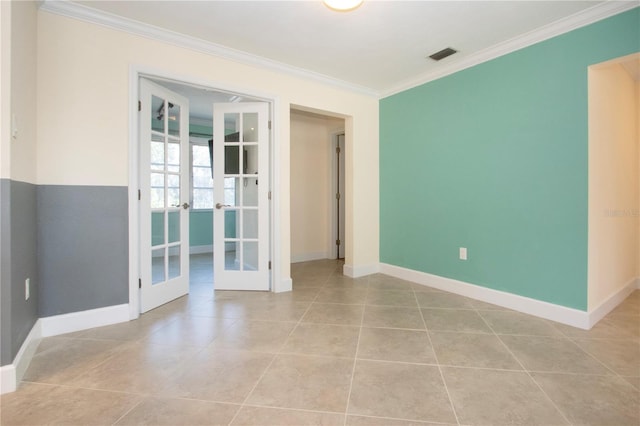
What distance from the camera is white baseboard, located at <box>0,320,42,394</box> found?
155 centimetres

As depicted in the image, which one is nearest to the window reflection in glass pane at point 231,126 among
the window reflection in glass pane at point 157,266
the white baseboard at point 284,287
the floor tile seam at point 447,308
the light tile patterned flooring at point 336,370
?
the window reflection in glass pane at point 157,266

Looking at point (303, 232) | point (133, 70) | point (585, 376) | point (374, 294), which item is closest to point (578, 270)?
point (585, 376)

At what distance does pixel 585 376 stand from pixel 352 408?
1.40 m

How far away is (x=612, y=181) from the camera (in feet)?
8.71

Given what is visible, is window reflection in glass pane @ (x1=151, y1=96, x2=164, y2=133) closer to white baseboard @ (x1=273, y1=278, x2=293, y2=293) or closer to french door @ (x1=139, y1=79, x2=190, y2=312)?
french door @ (x1=139, y1=79, x2=190, y2=312)

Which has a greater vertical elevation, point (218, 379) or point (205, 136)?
point (205, 136)

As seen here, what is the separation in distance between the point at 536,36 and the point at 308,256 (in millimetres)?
4069

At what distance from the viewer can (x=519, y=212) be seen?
9.02 feet

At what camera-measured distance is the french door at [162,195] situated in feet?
8.84

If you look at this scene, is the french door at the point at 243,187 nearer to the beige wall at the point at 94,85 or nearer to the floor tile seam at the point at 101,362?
the beige wall at the point at 94,85

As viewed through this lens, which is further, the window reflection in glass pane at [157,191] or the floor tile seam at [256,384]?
the window reflection in glass pane at [157,191]

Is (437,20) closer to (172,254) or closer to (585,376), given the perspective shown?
(585,376)

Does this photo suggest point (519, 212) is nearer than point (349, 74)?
Yes

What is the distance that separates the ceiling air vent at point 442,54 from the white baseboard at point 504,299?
2.41 metres
